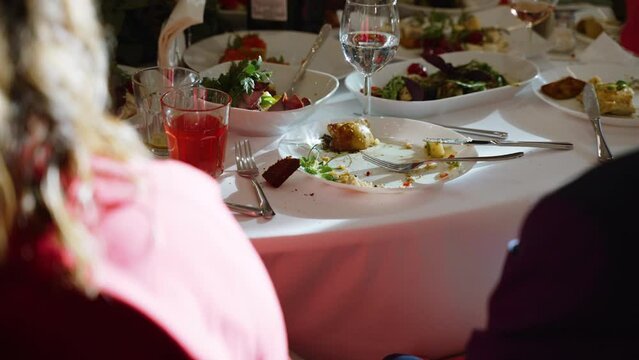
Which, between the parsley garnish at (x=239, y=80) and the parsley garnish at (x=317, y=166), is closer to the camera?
the parsley garnish at (x=317, y=166)

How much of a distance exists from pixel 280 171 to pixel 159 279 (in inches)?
26.2

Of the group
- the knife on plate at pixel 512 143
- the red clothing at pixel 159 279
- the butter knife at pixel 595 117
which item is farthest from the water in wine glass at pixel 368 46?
the red clothing at pixel 159 279

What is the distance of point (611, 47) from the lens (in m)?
2.07

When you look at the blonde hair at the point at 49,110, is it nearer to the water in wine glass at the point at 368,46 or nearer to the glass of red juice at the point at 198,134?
the glass of red juice at the point at 198,134

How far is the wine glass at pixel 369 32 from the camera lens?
1590 millimetres

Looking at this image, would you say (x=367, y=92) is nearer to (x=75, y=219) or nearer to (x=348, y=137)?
(x=348, y=137)

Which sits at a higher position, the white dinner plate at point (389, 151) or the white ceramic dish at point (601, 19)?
the white ceramic dish at point (601, 19)

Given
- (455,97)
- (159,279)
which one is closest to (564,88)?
(455,97)

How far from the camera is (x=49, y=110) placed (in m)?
0.65

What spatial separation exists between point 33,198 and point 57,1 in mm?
165

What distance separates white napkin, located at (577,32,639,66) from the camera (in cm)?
205

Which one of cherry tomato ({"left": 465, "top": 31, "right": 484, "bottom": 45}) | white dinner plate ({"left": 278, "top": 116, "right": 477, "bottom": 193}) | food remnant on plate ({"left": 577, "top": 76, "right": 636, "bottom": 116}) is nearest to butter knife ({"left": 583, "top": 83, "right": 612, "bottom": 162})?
food remnant on plate ({"left": 577, "top": 76, "right": 636, "bottom": 116})

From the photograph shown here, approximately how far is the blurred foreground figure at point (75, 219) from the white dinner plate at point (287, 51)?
4.24 ft

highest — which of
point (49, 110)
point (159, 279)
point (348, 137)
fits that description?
point (49, 110)
